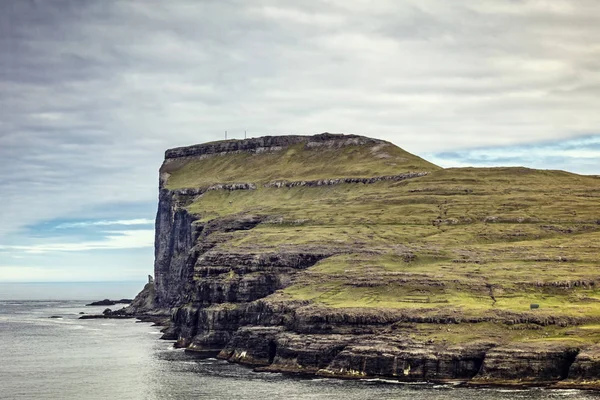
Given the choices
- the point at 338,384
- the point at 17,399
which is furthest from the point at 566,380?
the point at 17,399

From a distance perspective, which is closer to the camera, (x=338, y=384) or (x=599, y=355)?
(x=599, y=355)

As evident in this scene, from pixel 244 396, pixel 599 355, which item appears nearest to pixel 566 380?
pixel 599 355

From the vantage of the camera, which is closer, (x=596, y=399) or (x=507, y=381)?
(x=596, y=399)

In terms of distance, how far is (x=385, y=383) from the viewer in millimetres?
198625

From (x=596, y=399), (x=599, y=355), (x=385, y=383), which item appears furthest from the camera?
(x=385, y=383)

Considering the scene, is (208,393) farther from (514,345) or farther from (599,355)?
(599,355)

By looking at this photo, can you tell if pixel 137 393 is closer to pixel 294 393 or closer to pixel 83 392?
pixel 83 392

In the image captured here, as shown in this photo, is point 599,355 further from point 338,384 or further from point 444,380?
point 338,384

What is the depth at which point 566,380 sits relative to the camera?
189 meters

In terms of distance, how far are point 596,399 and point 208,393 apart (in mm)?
70427

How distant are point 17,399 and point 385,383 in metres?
70.1

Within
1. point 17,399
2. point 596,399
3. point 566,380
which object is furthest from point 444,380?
point 17,399

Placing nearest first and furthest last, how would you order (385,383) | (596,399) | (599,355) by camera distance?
1. (596,399)
2. (599,355)
3. (385,383)

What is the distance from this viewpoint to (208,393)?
192625mm
